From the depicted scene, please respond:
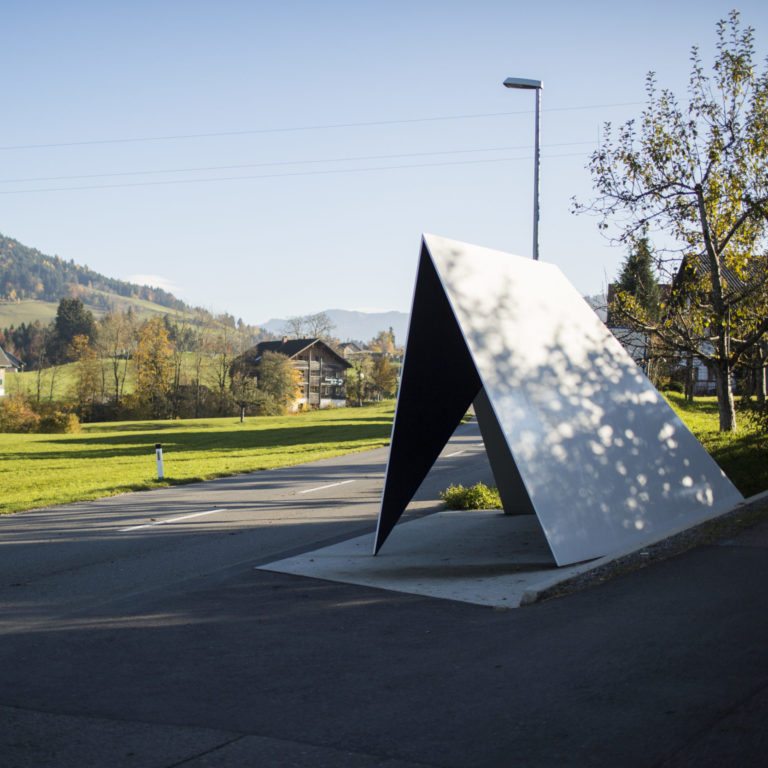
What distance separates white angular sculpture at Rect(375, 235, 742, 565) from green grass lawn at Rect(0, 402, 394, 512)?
960 cm

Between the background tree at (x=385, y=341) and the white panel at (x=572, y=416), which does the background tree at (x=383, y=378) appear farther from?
the white panel at (x=572, y=416)

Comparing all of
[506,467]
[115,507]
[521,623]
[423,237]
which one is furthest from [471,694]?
[115,507]

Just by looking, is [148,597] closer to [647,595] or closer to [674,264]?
[647,595]

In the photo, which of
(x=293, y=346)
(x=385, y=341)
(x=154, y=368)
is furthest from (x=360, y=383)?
(x=385, y=341)

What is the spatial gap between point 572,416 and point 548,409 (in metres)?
0.34

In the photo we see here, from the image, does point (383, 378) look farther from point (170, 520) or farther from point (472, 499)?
point (170, 520)

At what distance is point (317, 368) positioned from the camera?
9775cm

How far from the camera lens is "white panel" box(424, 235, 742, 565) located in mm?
8703

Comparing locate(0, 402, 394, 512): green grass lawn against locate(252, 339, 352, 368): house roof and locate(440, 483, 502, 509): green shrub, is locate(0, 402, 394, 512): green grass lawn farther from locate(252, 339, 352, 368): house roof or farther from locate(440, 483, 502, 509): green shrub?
locate(252, 339, 352, 368): house roof

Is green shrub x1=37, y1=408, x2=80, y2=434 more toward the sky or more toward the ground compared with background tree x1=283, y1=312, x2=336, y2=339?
more toward the ground

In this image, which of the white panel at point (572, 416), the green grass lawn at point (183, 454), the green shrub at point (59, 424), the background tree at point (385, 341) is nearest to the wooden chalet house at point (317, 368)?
the green grass lawn at point (183, 454)

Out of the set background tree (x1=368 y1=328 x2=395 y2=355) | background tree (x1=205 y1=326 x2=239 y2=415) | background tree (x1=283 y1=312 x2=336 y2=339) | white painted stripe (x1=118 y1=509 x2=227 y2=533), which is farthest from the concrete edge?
background tree (x1=368 y1=328 x2=395 y2=355)

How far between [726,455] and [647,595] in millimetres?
10113

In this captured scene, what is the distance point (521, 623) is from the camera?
6758mm
